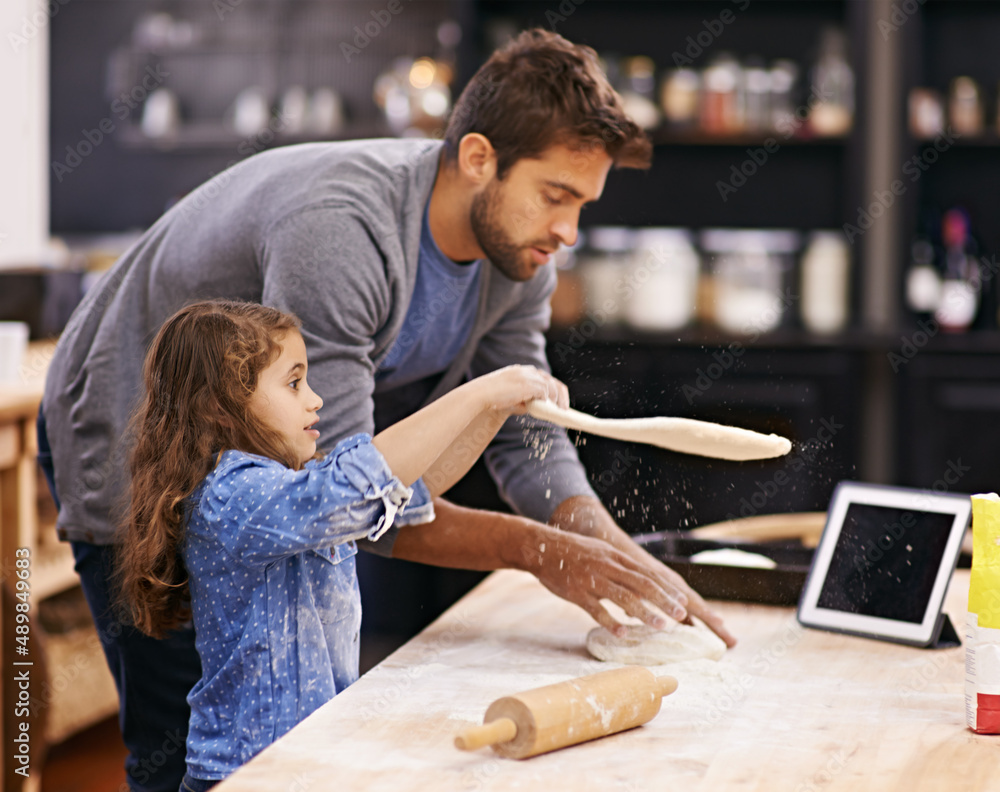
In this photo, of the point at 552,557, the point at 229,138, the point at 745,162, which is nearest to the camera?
the point at 552,557

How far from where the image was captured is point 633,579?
1257mm

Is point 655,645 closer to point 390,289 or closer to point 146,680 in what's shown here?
point 390,289

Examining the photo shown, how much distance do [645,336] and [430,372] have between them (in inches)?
78.7

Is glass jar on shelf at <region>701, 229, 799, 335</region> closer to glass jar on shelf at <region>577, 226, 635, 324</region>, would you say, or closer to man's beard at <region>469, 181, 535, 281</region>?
glass jar on shelf at <region>577, 226, 635, 324</region>

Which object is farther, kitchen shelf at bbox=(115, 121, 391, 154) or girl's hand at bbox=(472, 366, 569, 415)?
kitchen shelf at bbox=(115, 121, 391, 154)

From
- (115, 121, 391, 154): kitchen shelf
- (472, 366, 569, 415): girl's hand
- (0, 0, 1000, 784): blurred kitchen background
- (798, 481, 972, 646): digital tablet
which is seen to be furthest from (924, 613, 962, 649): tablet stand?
(115, 121, 391, 154): kitchen shelf

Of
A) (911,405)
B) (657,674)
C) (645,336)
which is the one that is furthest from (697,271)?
(657,674)

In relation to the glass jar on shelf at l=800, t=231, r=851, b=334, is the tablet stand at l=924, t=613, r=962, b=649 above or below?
below

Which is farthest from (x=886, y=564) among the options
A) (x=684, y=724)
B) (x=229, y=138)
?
(x=229, y=138)

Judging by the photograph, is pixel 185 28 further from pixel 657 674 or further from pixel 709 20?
pixel 657 674

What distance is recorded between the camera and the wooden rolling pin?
895 mm

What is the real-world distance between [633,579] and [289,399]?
1.51ft

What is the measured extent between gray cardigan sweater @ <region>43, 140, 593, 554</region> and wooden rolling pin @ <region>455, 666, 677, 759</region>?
1.30 feet

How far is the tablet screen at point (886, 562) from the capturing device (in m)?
1.29
